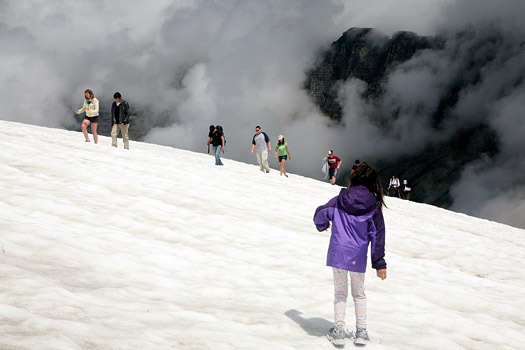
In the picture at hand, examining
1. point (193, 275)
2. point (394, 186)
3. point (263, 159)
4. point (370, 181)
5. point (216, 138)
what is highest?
point (216, 138)

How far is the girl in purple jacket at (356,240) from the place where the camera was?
187 inches

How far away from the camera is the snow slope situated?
173 inches

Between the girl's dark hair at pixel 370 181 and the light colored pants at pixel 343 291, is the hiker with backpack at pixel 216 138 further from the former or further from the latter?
the light colored pants at pixel 343 291

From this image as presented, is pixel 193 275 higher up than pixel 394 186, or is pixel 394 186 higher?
pixel 394 186

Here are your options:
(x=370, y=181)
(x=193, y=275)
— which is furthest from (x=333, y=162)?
(x=370, y=181)

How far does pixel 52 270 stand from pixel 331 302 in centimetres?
377

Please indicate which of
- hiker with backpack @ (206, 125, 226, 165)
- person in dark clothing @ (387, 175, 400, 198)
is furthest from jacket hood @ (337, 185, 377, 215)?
person in dark clothing @ (387, 175, 400, 198)

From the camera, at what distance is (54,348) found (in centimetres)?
346

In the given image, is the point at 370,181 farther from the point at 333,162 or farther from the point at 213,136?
the point at 333,162

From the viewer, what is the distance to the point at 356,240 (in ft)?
→ 15.6

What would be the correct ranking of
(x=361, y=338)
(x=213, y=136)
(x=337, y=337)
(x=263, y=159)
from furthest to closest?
(x=263, y=159) → (x=213, y=136) → (x=361, y=338) → (x=337, y=337)

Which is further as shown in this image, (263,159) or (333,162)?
(333,162)

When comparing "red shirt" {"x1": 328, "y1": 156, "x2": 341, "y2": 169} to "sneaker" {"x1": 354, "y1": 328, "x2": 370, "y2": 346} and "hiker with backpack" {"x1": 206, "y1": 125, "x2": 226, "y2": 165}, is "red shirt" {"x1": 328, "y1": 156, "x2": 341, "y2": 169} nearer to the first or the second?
"hiker with backpack" {"x1": 206, "y1": 125, "x2": 226, "y2": 165}

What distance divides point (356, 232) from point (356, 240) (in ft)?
0.29
